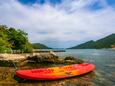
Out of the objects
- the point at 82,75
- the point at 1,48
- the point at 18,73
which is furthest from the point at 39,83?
the point at 1,48

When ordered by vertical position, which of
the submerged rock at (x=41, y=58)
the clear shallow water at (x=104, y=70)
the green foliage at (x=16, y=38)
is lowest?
the clear shallow water at (x=104, y=70)

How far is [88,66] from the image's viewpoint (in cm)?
3058

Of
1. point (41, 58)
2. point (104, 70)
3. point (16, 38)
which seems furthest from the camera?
point (16, 38)

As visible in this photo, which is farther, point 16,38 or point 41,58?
point 16,38

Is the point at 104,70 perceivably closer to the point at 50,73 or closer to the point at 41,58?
the point at 41,58

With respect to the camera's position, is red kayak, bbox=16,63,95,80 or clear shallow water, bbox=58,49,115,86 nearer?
red kayak, bbox=16,63,95,80

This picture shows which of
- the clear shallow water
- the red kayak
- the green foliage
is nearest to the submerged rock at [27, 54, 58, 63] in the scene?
the clear shallow water

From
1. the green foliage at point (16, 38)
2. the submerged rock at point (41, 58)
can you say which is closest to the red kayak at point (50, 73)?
the submerged rock at point (41, 58)

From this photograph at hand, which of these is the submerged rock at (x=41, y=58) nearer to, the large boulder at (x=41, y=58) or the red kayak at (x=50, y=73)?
the large boulder at (x=41, y=58)

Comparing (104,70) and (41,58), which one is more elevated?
(41,58)

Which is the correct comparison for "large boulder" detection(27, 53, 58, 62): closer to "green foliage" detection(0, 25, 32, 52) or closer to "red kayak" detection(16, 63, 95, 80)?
"red kayak" detection(16, 63, 95, 80)

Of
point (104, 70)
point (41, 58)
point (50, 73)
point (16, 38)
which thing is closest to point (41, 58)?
point (41, 58)

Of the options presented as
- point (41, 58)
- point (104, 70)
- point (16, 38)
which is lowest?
point (104, 70)

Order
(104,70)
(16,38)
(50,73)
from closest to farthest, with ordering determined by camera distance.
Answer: (50,73), (104,70), (16,38)
